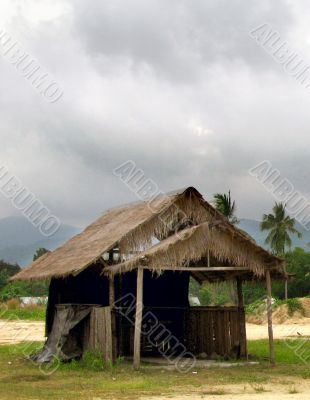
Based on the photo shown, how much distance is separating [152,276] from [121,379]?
4714 mm

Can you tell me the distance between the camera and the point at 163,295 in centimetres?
1847

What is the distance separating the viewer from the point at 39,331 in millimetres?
29844

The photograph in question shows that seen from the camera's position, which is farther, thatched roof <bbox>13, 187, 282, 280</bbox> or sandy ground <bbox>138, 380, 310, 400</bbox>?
thatched roof <bbox>13, 187, 282, 280</bbox>

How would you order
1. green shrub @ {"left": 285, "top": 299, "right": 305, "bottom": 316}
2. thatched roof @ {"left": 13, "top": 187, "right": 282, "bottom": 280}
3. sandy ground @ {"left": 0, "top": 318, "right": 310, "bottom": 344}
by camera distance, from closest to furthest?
1. thatched roof @ {"left": 13, "top": 187, "right": 282, "bottom": 280}
2. sandy ground @ {"left": 0, "top": 318, "right": 310, "bottom": 344}
3. green shrub @ {"left": 285, "top": 299, "right": 305, "bottom": 316}

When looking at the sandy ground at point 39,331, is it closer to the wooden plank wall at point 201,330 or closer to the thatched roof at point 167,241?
the wooden plank wall at point 201,330

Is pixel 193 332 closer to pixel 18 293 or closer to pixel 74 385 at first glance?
pixel 74 385

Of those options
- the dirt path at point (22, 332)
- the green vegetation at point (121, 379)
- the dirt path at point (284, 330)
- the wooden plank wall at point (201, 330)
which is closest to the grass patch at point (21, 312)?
the dirt path at point (22, 332)

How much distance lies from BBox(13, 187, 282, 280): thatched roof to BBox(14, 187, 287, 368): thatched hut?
2 cm

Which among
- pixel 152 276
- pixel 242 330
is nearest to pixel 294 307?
pixel 242 330

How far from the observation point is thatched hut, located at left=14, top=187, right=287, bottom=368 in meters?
14.7

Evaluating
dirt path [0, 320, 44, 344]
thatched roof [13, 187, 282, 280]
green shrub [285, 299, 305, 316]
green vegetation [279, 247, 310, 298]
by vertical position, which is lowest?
dirt path [0, 320, 44, 344]

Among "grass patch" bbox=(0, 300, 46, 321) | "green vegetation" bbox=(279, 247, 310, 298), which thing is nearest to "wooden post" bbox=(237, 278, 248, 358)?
"grass patch" bbox=(0, 300, 46, 321)

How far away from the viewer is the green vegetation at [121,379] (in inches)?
432

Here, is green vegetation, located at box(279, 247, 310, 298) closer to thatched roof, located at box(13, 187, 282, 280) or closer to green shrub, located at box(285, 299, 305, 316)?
green shrub, located at box(285, 299, 305, 316)
